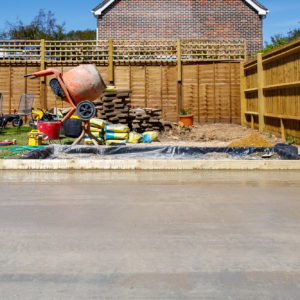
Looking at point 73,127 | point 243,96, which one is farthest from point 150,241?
point 243,96

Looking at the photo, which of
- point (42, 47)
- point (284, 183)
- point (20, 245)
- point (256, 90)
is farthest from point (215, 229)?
point (42, 47)

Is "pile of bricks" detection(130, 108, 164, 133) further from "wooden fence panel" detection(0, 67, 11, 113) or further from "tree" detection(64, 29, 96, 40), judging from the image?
"tree" detection(64, 29, 96, 40)

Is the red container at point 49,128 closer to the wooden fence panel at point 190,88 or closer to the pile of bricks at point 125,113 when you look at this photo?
the pile of bricks at point 125,113

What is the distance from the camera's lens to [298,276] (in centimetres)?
231

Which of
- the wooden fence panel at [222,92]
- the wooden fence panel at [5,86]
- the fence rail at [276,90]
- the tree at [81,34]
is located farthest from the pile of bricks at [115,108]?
the tree at [81,34]

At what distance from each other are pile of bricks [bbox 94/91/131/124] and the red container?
411cm

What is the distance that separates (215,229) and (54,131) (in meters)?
6.81

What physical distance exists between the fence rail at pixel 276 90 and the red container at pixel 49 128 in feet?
17.9

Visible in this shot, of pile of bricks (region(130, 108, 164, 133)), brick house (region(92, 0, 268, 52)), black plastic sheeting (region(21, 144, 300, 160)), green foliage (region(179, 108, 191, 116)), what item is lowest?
black plastic sheeting (region(21, 144, 300, 160))

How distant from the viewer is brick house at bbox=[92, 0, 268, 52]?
24.5 meters

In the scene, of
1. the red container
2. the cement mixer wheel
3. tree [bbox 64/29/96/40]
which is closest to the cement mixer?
the cement mixer wheel

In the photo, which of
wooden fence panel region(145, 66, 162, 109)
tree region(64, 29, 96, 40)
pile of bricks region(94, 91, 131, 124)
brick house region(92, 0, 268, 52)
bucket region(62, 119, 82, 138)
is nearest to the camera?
bucket region(62, 119, 82, 138)

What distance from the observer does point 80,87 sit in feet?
29.7

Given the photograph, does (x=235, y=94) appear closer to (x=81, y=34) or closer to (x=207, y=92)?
(x=207, y=92)
